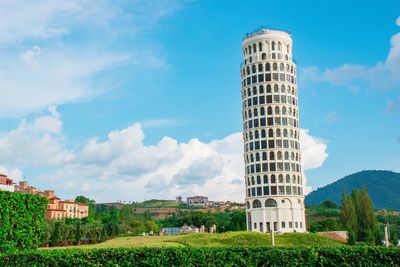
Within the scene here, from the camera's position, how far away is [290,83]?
97.8 m

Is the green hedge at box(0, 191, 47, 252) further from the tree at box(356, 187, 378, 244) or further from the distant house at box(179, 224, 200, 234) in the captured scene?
the distant house at box(179, 224, 200, 234)

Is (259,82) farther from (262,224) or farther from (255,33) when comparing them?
(262,224)

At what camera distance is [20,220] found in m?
27.5

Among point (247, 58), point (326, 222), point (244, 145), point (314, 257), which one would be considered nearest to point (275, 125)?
point (244, 145)

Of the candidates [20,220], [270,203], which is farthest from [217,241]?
[270,203]

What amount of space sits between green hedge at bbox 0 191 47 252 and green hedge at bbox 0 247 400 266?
384 cm

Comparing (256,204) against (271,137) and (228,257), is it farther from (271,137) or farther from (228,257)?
(228,257)

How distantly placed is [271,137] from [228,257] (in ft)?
236

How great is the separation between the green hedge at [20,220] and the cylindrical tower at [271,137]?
67.2 metres

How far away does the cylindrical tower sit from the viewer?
91.8 meters

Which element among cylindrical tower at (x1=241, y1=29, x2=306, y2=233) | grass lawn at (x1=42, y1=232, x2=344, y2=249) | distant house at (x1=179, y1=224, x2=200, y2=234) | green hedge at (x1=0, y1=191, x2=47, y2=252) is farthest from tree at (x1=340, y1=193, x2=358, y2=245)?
green hedge at (x1=0, y1=191, x2=47, y2=252)

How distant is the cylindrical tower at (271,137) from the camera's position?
91812mm

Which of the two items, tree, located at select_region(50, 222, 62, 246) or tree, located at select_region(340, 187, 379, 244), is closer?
tree, located at select_region(340, 187, 379, 244)

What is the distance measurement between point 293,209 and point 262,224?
6.95 m
